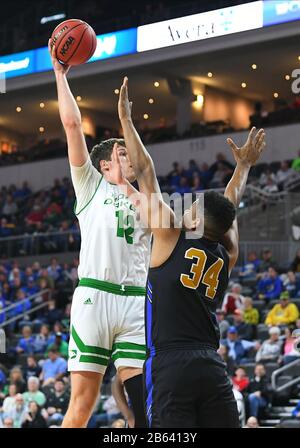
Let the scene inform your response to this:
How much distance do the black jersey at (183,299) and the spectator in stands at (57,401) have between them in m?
9.25

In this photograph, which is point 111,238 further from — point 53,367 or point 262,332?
point 53,367

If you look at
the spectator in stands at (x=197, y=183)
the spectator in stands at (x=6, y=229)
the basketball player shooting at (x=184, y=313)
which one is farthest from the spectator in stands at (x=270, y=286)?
the basketball player shooting at (x=184, y=313)

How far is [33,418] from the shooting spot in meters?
13.7

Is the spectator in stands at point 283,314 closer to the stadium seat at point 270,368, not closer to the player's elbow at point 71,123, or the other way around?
the stadium seat at point 270,368

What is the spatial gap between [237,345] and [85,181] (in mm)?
8394

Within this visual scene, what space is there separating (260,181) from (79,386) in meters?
15.4

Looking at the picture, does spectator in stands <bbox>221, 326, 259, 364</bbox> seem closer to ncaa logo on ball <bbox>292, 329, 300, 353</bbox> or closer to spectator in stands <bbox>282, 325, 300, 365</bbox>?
spectator in stands <bbox>282, 325, 300, 365</bbox>

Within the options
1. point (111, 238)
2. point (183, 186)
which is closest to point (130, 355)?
point (111, 238)

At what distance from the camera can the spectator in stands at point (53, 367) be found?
15461mm

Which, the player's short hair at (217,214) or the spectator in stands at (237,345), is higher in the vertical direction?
the player's short hair at (217,214)

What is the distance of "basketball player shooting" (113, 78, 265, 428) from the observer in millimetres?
4734

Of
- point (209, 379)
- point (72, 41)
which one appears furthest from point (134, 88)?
point (209, 379)

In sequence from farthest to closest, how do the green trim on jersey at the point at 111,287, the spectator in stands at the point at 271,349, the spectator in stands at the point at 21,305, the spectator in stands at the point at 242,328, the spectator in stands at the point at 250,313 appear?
the spectator in stands at the point at 21,305, the spectator in stands at the point at 250,313, the spectator in stands at the point at 242,328, the spectator in stands at the point at 271,349, the green trim on jersey at the point at 111,287

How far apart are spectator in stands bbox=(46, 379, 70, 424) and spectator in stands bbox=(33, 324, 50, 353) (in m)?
2.78
